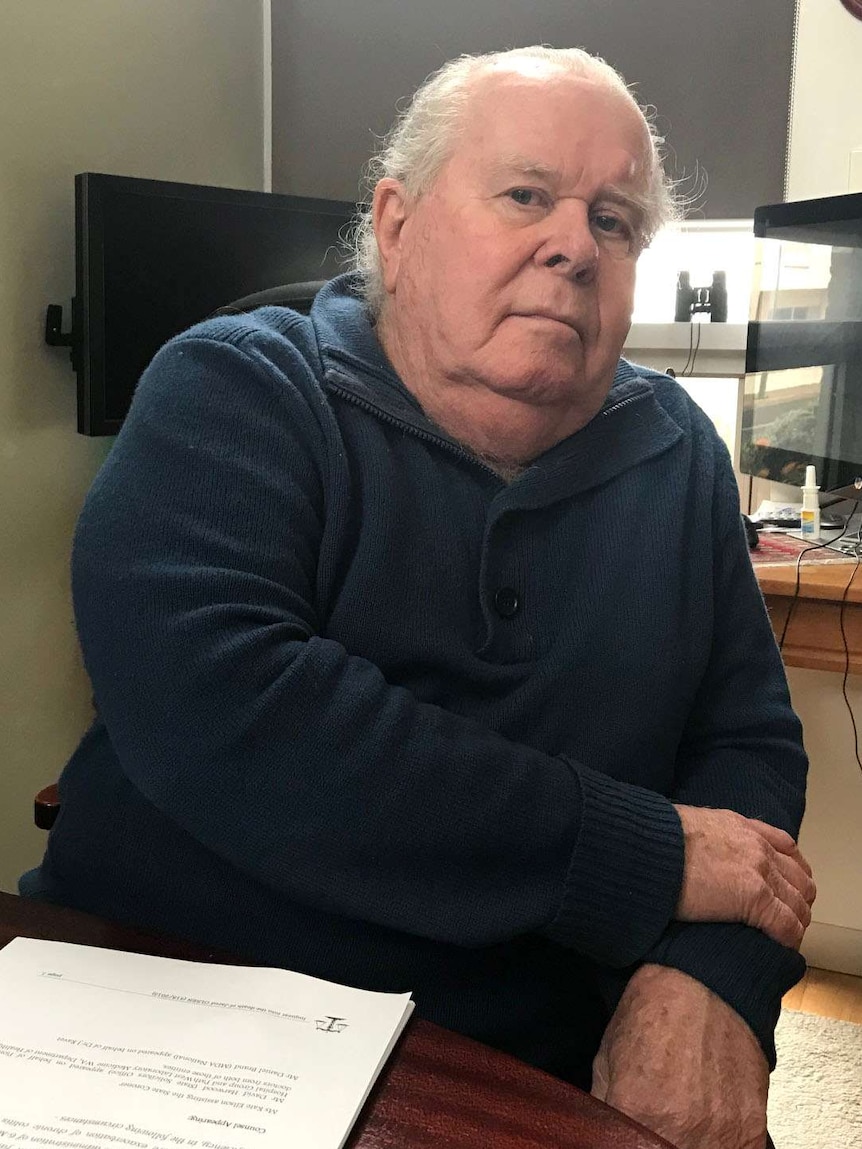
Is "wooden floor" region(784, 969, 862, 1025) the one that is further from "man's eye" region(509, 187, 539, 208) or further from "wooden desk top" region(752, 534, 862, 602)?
"man's eye" region(509, 187, 539, 208)

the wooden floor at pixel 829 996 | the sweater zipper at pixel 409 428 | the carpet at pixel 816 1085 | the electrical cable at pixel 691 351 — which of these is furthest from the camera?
the electrical cable at pixel 691 351

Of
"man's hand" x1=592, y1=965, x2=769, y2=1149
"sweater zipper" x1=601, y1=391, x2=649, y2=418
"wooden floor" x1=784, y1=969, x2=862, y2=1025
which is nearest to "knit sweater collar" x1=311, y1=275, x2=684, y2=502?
"sweater zipper" x1=601, y1=391, x2=649, y2=418

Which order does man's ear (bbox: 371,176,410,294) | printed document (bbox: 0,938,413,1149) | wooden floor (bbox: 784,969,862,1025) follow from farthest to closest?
wooden floor (bbox: 784,969,862,1025)
man's ear (bbox: 371,176,410,294)
printed document (bbox: 0,938,413,1149)

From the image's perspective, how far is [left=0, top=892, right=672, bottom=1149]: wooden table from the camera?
0.54m

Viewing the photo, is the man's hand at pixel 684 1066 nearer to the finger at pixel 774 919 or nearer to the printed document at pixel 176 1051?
the finger at pixel 774 919

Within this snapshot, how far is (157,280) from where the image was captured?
200cm

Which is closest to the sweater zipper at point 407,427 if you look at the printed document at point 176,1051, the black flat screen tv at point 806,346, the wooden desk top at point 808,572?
the printed document at point 176,1051

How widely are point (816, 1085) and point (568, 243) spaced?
5.31ft

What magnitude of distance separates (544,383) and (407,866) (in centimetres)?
44

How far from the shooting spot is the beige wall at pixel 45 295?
1899mm

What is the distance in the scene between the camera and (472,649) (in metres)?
0.93

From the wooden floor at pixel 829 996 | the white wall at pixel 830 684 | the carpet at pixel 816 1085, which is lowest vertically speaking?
the wooden floor at pixel 829 996

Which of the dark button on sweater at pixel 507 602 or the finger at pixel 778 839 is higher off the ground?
the dark button on sweater at pixel 507 602

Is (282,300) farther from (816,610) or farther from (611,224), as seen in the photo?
(816,610)
